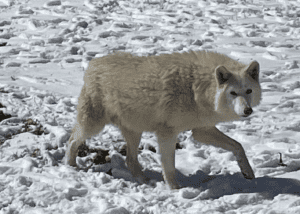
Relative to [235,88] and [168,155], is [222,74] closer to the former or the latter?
[235,88]

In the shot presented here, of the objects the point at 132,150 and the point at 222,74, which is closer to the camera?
the point at 222,74

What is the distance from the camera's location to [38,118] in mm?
6523

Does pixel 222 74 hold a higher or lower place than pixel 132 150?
higher

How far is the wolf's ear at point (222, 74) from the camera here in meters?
4.05

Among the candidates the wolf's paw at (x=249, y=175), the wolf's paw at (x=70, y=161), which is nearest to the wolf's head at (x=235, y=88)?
the wolf's paw at (x=249, y=175)

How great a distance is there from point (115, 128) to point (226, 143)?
2.21 metres

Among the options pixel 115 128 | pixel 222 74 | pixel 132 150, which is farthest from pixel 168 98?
pixel 115 128

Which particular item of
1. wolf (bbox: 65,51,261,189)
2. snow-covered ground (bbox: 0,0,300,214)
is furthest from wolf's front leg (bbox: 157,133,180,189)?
snow-covered ground (bbox: 0,0,300,214)

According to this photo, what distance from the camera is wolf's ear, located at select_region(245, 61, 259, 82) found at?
4108 mm

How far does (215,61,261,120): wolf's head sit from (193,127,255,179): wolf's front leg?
751 mm

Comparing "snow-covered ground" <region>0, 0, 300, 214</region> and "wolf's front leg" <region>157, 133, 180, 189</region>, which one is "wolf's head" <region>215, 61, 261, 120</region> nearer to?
"wolf's front leg" <region>157, 133, 180, 189</region>

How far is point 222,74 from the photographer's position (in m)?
4.08

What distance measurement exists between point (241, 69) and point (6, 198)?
3078 millimetres

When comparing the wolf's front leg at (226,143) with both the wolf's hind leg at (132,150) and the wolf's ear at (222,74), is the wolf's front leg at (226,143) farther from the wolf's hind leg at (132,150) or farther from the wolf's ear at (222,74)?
the wolf's ear at (222,74)
